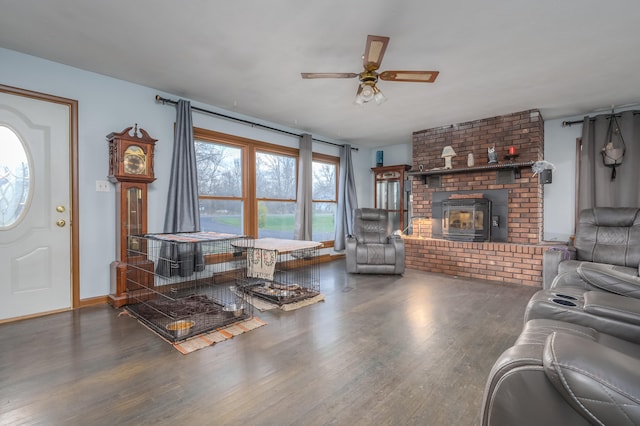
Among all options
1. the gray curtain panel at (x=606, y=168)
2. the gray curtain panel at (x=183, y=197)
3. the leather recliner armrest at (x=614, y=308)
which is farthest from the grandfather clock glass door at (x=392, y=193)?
the leather recliner armrest at (x=614, y=308)

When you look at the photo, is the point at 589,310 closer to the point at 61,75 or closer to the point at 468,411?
the point at 468,411

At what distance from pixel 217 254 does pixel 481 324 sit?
3.32m

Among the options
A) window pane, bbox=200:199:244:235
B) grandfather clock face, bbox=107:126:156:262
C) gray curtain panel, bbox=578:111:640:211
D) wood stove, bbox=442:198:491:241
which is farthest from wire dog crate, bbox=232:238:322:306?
gray curtain panel, bbox=578:111:640:211

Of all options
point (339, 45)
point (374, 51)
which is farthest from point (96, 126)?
point (374, 51)

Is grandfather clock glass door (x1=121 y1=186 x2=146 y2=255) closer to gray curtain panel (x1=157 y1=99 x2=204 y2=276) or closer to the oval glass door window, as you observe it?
gray curtain panel (x1=157 y1=99 x2=204 y2=276)

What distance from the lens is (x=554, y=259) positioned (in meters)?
3.53

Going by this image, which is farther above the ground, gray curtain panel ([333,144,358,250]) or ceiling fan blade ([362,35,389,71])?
ceiling fan blade ([362,35,389,71])

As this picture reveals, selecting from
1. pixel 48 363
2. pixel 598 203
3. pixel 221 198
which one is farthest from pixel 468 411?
pixel 598 203

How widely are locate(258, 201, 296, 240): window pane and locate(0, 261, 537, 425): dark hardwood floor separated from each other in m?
2.18

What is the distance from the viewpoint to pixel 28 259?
290cm

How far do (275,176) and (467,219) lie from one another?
10.7 feet

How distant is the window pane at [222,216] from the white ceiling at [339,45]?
142 cm

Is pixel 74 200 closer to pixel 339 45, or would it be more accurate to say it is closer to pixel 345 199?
pixel 339 45

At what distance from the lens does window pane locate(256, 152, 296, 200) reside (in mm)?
A: 4980
